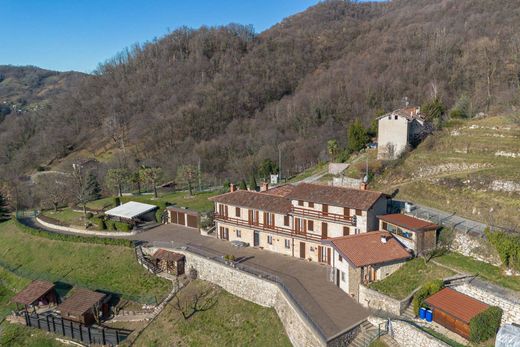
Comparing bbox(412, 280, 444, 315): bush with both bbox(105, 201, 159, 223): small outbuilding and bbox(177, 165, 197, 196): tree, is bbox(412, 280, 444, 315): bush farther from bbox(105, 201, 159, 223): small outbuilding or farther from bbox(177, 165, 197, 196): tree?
bbox(177, 165, 197, 196): tree

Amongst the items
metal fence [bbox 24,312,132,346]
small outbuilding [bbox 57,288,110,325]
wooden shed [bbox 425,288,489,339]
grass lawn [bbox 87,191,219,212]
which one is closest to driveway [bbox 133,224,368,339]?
wooden shed [bbox 425,288,489,339]

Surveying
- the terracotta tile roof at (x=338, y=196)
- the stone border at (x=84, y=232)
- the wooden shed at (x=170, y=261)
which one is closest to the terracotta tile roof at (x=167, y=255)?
the wooden shed at (x=170, y=261)

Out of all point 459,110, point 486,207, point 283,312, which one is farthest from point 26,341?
point 459,110

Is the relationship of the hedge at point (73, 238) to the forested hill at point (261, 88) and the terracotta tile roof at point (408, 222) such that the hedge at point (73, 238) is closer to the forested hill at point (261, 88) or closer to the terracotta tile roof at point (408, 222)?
the terracotta tile roof at point (408, 222)

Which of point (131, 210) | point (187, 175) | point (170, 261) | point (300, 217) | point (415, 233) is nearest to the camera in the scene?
point (415, 233)

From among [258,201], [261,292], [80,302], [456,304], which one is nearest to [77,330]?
[80,302]

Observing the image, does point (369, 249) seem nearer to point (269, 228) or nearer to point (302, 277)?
point (302, 277)

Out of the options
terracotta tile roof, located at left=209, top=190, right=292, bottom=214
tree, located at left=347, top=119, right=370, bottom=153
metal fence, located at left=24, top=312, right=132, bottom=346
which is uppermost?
tree, located at left=347, top=119, right=370, bottom=153
